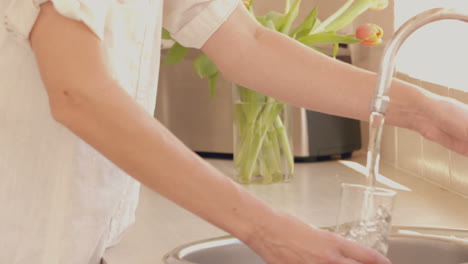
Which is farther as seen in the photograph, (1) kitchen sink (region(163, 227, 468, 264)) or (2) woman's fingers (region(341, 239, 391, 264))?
(1) kitchen sink (region(163, 227, 468, 264))

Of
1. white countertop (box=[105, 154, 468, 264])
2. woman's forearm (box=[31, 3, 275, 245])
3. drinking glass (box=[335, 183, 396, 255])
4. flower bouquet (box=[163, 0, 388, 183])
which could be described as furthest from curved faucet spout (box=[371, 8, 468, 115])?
flower bouquet (box=[163, 0, 388, 183])

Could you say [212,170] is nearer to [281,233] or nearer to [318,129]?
[281,233]

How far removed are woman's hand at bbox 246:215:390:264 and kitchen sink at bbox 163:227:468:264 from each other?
431 millimetres

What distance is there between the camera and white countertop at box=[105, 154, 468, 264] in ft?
4.76

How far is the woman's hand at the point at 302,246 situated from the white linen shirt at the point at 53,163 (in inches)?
12.5

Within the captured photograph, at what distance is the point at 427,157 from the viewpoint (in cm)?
187

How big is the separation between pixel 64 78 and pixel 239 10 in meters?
0.43

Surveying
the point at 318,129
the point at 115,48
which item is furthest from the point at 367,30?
the point at 115,48

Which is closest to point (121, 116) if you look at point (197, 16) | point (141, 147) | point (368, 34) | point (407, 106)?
point (141, 147)

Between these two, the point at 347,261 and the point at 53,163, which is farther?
the point at 53,163

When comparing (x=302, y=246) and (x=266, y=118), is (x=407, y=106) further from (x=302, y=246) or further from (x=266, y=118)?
(x=266, y=118)

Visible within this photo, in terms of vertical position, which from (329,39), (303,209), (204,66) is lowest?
(303,209)

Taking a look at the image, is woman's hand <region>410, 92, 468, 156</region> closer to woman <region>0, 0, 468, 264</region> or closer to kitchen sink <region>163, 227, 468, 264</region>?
woman <region>0, 0, 468, 264</region>

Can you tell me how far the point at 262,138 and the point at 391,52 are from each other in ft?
2.54
